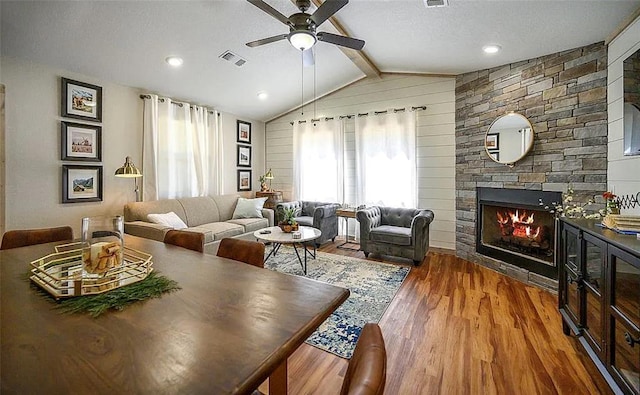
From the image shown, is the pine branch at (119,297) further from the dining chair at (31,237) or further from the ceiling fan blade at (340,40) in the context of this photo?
the ceiling fan blade at (340,40)

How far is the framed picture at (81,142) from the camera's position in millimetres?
3415

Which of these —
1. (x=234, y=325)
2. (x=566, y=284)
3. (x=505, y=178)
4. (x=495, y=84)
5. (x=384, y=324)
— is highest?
(x=495, y=84)

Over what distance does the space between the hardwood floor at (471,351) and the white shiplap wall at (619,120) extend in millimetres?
1249

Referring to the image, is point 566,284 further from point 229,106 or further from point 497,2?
point 229,106

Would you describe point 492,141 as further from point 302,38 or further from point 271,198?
point 271,198

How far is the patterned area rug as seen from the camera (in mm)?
2203

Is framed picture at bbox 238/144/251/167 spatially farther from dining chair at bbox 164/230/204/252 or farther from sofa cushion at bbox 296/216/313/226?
dining chair at bbox 164/230/204/252

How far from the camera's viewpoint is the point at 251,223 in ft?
15.5

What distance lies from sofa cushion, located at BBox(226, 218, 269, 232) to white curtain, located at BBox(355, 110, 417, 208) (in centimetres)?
176

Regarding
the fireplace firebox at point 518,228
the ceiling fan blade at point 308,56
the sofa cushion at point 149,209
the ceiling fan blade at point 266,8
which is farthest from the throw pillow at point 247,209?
the fireplace firebox at point 518,228

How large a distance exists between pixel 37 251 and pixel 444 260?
14.4 ft

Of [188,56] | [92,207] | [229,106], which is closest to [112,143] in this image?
[92,207]

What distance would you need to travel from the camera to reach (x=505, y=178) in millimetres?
3656

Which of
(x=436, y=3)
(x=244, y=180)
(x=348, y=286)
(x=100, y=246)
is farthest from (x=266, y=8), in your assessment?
(x=244, y=180)
